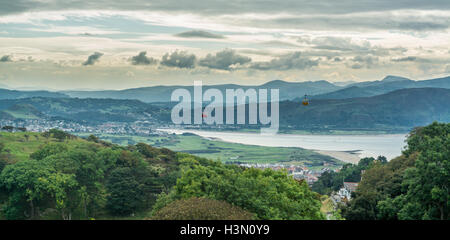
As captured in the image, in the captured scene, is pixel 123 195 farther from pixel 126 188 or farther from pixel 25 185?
pixel 25 185

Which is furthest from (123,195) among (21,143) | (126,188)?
(21,143)

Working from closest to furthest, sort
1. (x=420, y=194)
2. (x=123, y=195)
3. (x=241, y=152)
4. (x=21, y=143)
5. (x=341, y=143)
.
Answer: (x=420, y=194), (x=123, y=195), (x=21, y=143), (x=241, y=152), (x=341, y=143)

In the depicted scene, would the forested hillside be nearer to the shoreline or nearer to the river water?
the shoreline

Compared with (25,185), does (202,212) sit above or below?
above

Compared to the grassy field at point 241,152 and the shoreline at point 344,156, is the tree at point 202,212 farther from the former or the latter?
the shoreline at point 344,156

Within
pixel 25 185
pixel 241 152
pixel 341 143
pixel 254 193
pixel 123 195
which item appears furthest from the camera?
pixel 341 143

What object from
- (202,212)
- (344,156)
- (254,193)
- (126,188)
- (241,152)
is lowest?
(241,152)

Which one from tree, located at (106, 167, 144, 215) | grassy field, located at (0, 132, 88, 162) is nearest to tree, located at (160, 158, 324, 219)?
tree, located at (106, 167, 144, 215)

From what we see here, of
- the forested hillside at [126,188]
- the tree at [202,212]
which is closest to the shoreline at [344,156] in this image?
the forested hillside at [126,188]

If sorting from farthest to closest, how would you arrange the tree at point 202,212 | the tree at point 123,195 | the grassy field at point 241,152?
the grassy field at point 241,152 < the tree at point 123,195 < the tree at point 202,212
